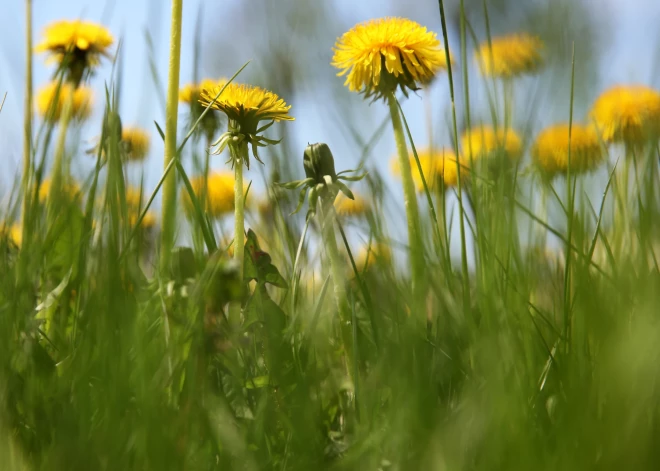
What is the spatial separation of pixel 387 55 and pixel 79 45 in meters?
0.64

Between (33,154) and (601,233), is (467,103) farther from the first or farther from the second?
(33,154)

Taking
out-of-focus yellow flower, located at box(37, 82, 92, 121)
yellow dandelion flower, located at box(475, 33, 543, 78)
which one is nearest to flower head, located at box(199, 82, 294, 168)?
yellow dandelion flower, located at box(475, 33, 543, 78)

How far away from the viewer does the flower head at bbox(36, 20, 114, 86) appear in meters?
1.24

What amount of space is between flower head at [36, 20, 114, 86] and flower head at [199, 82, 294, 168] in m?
0.62

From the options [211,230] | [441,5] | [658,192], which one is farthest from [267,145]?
[658,192]

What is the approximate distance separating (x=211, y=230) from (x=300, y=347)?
13cm

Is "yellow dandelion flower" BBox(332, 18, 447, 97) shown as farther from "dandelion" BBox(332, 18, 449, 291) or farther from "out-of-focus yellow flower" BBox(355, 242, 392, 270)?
"out-of-focus yellow flower" BBox(355, 242, 392, 270)

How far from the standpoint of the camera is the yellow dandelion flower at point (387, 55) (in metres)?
0.91

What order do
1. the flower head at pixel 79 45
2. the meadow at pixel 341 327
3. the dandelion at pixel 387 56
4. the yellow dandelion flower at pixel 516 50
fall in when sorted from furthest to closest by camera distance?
the flower head at pixel 79 45
the dandelion at pixel 387 56
the yellow dandelion flower at pixel 516 50
the meadow at pixel 341 327

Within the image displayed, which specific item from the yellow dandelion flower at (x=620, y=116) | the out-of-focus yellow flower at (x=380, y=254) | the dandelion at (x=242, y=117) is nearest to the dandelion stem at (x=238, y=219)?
the dandelion at (x=242, y=117)

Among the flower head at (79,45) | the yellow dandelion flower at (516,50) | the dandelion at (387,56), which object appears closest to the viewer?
the yellow dandelion flower at (516,50)

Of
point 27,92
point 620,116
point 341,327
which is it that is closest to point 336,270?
point 341,327

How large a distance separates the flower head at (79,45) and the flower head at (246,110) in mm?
618

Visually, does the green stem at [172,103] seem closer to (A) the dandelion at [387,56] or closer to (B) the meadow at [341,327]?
(B) the meadow at [341,327]
